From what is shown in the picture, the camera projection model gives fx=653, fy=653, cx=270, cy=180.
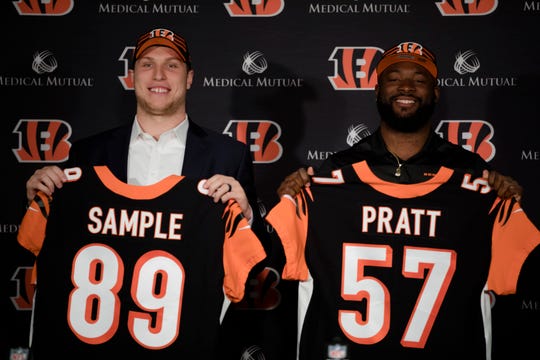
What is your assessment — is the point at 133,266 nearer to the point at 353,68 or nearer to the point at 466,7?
the point at 353,68

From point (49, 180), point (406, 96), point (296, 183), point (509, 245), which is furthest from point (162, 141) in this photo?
point (509, 245)

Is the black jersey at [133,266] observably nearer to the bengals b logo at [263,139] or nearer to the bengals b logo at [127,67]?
the bengals b logo at [263,139]

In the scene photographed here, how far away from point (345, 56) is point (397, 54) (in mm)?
742

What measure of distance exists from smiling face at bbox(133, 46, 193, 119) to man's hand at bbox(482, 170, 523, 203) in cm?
119

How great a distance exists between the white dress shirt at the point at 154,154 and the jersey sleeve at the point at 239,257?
49 cm

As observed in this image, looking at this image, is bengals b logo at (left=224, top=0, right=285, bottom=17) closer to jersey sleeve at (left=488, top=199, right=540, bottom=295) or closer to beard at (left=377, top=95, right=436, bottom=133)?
beard at (left=377, top=95, right=436, bottom=133)

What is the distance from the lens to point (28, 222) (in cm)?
216

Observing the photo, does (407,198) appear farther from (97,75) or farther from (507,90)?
(97,75)

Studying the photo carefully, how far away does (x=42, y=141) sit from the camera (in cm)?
334

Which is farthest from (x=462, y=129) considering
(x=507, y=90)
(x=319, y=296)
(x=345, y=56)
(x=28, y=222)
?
(x=28, y=222)

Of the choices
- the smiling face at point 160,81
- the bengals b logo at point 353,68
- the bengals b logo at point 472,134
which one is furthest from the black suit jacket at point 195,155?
the bengals b logo at point 472,134

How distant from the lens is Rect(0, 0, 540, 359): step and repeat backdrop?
3203 millimetres

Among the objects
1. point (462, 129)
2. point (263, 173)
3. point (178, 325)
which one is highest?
point (462, 129)

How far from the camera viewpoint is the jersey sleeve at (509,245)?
2074 millimetres
